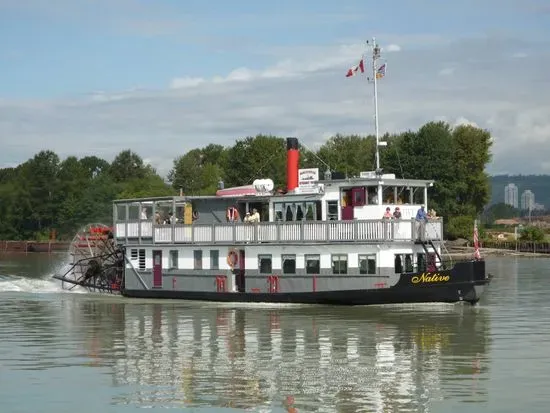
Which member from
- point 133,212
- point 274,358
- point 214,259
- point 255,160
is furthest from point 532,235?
point 274,358

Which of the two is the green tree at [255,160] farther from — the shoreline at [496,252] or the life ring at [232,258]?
the life ring at [232,258]

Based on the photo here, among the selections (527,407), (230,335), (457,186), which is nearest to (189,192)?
(457,186)

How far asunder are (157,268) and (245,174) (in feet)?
222

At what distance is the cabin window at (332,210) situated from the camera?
132ft

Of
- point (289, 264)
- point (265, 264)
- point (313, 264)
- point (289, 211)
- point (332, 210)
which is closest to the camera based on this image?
point (313, 264)

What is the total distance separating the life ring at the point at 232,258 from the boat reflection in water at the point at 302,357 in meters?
2.57

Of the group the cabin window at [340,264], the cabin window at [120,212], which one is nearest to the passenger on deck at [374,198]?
the cabin window at [340,264]

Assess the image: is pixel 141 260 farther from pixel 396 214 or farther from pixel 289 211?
pixel 396 214

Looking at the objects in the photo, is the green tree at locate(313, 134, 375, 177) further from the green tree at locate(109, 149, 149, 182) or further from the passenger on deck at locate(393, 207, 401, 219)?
the passenger on deck at locate(393, 207, 401, 219)

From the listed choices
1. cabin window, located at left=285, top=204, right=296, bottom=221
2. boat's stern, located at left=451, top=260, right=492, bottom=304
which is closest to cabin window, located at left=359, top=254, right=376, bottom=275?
boat's stern, located at left=451, top=260, right=492, bottom=304

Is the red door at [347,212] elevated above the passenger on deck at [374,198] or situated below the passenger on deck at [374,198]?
below

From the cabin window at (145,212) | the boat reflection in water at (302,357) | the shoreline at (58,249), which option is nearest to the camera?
the boat reflection in water at (302,357)

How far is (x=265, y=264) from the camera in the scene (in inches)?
1628

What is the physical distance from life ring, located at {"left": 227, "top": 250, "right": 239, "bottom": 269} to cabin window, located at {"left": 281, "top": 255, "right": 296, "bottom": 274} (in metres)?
2.41
